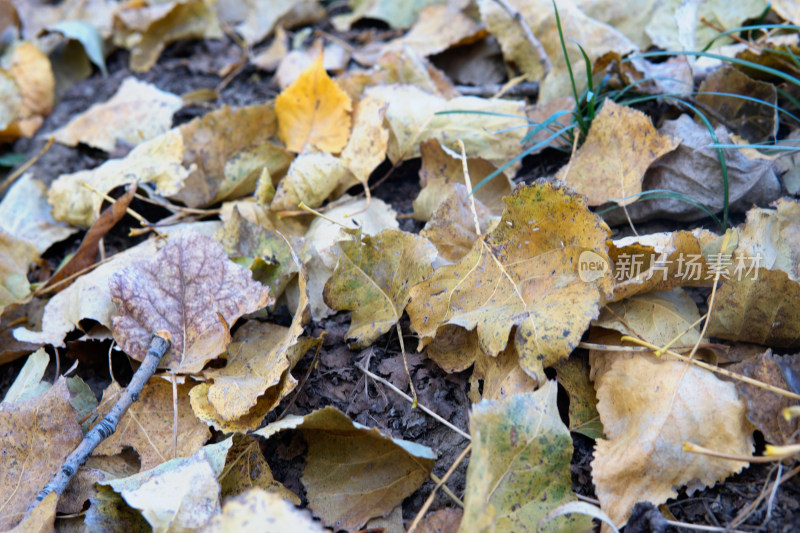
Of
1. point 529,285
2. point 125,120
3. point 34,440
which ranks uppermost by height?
point 125,120

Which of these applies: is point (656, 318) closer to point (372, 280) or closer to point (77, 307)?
point (372, 280)

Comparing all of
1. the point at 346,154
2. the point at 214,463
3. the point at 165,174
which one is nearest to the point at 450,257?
the point at 346,154

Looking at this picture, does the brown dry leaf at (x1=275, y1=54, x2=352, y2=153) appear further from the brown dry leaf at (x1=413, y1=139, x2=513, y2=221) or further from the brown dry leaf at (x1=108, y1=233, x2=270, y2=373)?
the brown dry leaf at (x1=108, y1=233, x2=270, y2=373)

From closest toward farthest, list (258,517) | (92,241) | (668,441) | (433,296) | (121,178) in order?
(258,517), (668,441), (433,296), (92,241), (121,178)

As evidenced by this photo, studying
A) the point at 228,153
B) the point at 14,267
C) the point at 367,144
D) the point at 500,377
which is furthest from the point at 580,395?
the point at 14,267

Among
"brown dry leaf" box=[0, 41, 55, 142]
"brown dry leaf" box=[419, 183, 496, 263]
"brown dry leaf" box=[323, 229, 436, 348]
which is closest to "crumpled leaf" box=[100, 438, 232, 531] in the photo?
"brown dry leaf" box=[323, 229, 436, 348]
